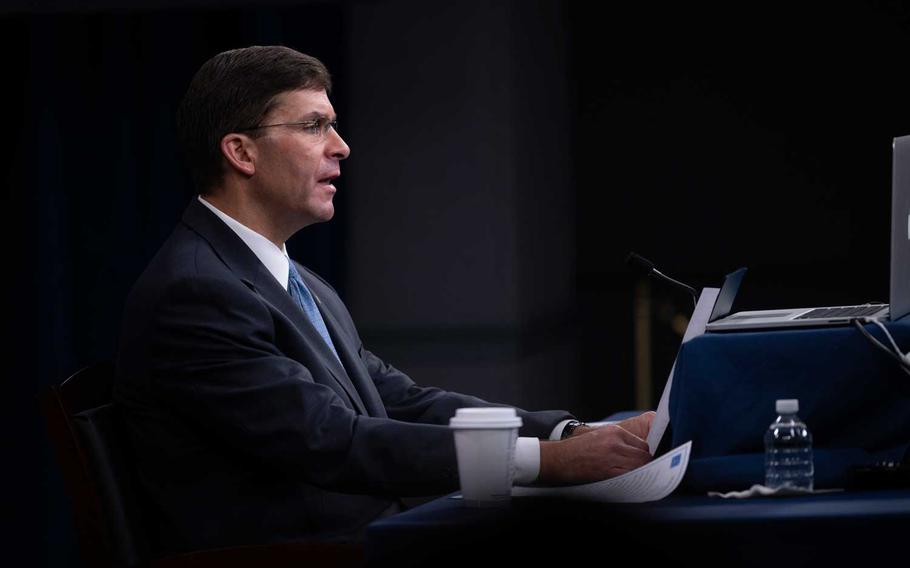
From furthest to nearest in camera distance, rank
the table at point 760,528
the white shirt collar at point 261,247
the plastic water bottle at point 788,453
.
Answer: the white shirt collar at point 261,247 < the plastic water bottle at point 788,453 < the table at point 760,528

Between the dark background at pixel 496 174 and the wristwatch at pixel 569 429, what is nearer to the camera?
the wristwatch at pixel 569 429

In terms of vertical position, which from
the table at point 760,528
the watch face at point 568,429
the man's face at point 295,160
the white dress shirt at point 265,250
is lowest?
the table at point 760,528

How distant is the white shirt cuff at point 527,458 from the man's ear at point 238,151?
801mm

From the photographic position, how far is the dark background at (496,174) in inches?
187

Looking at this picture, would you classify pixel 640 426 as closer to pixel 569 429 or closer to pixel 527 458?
pixel 569 429

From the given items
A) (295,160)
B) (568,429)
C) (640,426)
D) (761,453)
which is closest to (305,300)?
Answer: (295,160)

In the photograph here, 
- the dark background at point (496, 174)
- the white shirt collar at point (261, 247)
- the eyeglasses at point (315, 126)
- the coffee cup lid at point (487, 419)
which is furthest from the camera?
the dark background at point (496, 174)

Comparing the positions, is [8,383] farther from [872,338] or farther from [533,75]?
[872,338]

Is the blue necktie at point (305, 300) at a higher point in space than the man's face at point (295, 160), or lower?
lower

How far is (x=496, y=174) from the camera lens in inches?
203

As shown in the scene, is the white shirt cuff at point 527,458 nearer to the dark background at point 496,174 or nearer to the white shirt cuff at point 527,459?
the white shirt cuff at point 527,459

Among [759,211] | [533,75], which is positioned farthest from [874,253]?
[533,75]

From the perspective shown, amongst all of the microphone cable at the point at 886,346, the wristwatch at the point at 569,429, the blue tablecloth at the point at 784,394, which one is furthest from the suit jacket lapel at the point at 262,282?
the microphone cable at the point at 886,346

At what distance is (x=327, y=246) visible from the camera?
15.8ft
